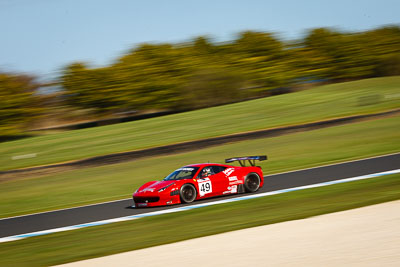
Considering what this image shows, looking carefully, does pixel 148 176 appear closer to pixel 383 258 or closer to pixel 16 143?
pixel 383 258

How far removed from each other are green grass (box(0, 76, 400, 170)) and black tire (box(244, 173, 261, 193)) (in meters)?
14.2

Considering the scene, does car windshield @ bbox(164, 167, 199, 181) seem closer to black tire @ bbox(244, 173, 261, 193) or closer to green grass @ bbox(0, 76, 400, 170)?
black tire @ bbox(244, 173, 261, 193)

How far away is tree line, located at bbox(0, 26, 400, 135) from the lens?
149 feet

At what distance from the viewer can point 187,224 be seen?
10.2 metres

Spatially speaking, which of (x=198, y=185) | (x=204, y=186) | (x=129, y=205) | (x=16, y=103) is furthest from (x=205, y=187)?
(x=16, y=103)

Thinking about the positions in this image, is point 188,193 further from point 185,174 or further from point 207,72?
point 207,72

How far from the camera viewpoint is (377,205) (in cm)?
988

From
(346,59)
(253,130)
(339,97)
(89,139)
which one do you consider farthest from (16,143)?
(346,59)

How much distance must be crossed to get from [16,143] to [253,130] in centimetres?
1664

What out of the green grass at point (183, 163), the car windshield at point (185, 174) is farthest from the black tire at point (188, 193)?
the green grass at point (183, 163)

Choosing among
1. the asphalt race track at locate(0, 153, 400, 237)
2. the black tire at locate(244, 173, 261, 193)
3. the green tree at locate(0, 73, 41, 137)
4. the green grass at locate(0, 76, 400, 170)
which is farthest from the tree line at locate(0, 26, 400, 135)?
the black tire at locate(244, 173, 261, 193)

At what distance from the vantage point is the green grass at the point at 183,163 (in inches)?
666

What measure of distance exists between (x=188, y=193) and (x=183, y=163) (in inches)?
344

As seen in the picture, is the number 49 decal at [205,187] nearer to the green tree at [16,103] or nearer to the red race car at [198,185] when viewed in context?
the red race car at [198,185]
